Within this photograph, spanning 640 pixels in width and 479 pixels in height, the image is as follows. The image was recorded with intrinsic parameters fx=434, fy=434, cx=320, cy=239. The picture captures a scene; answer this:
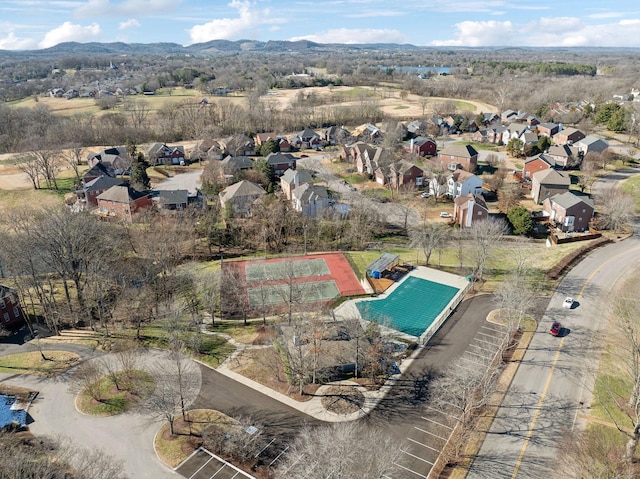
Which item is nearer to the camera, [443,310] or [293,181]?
[443,310]

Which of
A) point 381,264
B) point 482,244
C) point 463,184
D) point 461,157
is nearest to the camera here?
point 482,244

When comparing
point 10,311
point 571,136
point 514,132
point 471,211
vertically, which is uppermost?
point 514,132

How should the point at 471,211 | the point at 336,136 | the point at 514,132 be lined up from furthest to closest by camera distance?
the point at 336,136 < the point at 514,132 < the point at 471,211

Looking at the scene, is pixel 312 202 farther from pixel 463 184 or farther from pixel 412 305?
pixel 412 305

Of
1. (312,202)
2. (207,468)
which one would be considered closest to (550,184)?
(312,202)

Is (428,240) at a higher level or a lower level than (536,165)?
lower

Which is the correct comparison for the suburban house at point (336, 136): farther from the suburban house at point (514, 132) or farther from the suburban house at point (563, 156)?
the suburban house at point (563, 156)

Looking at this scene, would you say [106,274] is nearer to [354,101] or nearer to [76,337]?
[76,337]

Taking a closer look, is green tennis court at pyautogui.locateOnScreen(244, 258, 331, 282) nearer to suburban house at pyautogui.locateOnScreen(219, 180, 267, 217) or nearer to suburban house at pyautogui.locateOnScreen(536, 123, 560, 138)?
suburban house at pyautogui.locateOnScreen(219, 180, 267, 217)
